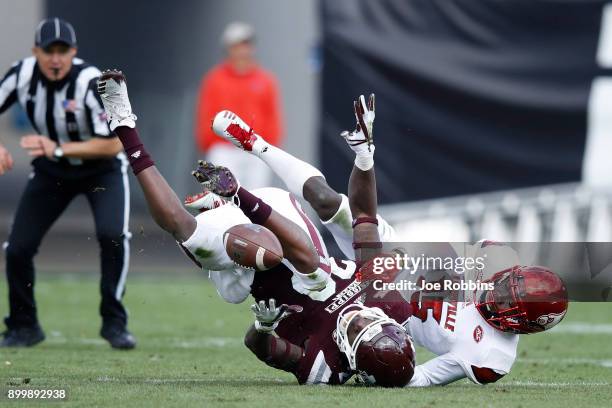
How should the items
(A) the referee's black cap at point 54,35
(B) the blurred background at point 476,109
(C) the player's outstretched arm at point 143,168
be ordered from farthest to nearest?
(B) the blurred background at point 476,109 < (A) the referee's black cap at point 54,35 < (C) the player's outstretched arm at point 143,168

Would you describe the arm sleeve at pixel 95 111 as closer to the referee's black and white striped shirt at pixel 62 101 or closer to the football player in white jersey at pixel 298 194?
the referee's black and white striped shirt at pixel 62 101

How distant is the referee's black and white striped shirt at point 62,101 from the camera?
23.4 feet

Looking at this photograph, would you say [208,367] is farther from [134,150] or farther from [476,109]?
[476,109]

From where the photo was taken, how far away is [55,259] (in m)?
12.6

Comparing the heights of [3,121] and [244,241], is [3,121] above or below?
below

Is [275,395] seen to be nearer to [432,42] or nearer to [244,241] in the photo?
[244,241]

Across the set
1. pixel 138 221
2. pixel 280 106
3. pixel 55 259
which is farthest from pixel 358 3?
pixel 55 259

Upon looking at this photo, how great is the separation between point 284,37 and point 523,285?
284 inches

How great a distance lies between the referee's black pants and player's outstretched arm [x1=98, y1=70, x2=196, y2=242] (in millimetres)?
1607

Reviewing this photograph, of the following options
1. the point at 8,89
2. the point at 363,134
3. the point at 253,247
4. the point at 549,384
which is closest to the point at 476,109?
the point at 8,89

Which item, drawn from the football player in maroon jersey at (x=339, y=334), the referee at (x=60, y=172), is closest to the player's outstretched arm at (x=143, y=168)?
the football player in maroon jersey at (x=339, y=334)

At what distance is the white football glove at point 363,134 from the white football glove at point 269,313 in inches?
38.9

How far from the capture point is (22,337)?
7109 millimetres

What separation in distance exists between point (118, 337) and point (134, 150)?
188 cm
